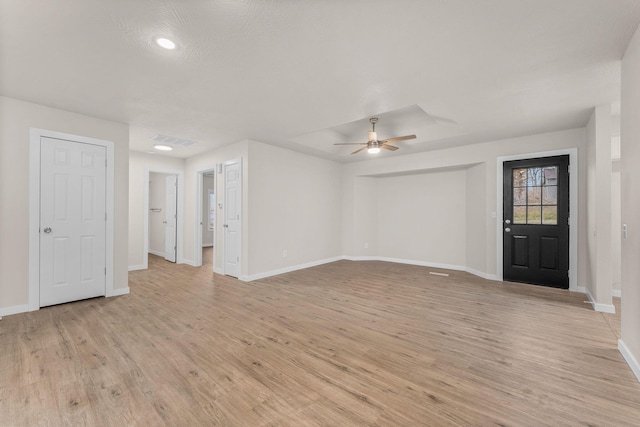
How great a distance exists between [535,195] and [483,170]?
3.17 feet

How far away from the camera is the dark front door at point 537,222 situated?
452 cm

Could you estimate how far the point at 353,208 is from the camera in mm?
7301

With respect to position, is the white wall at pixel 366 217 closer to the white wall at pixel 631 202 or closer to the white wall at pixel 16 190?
the white wall at pixel 631 202

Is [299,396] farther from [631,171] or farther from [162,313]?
[631,171]

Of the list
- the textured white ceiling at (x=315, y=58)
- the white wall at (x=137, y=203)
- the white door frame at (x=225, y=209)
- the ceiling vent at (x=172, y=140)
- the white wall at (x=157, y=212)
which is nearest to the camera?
the textured white ceiling at (x=315, y=58)

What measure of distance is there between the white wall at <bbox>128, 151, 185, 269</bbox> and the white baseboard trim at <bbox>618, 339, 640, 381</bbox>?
7630 mm

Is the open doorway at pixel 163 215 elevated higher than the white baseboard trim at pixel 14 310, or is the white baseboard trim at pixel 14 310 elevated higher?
the open doorway at pixel 163 215

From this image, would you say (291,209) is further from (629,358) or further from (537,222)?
(629,358)

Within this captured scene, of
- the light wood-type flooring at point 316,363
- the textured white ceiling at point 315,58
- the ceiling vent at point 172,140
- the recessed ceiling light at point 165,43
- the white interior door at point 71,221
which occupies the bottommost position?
the light wood-type flooring at point 316,363

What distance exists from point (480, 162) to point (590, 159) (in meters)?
1.62

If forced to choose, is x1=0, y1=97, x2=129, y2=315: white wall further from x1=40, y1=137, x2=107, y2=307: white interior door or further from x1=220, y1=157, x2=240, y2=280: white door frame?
x1=220, y1=157, x2=240, y2=280: white door frame

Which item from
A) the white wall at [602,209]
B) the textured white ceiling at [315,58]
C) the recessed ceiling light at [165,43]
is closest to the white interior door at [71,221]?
the textured white ceiling at [315,58]

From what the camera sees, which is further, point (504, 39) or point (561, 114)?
point (561, 114)

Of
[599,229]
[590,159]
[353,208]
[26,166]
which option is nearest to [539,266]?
[599,229]
